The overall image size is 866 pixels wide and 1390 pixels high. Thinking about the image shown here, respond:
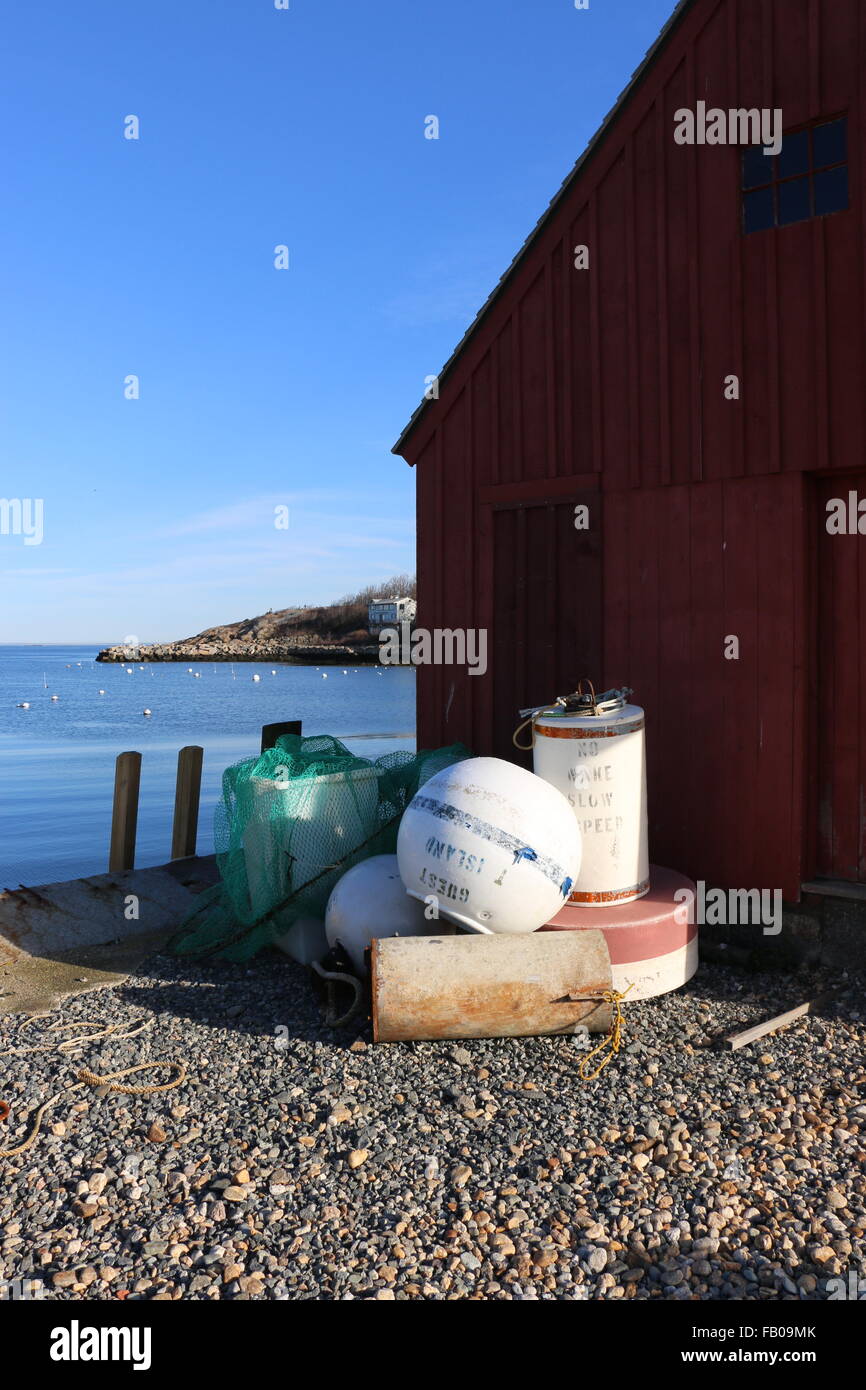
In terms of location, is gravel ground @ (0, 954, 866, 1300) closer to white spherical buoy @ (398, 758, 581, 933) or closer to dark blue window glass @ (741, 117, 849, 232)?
white spherical buoy @ (398, 758, 581, 933)

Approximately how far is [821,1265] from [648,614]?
17.8 ft

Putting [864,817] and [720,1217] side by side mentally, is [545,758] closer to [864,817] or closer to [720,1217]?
[864,817]

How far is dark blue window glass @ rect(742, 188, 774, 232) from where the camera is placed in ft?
25.9

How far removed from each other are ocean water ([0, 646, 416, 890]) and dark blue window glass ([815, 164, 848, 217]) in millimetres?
13156

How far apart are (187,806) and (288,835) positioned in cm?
410

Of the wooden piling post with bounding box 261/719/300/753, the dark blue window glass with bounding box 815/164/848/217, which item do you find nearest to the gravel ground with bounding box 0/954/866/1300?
the wooden piling post with bounding box 261/719/300/753

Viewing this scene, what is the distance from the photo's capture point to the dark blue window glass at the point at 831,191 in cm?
752

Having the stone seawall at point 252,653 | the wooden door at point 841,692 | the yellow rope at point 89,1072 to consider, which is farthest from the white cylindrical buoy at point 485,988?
the stone seawall at point 252,653

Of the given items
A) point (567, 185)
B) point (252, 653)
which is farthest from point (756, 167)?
point (252, 653)

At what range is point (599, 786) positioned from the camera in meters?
7.17

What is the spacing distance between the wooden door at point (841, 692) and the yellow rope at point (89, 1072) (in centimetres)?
515

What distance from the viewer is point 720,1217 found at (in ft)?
14.6

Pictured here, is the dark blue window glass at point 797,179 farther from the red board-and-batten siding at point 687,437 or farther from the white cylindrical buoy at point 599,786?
the white cylindrical buoy at point 599,786
